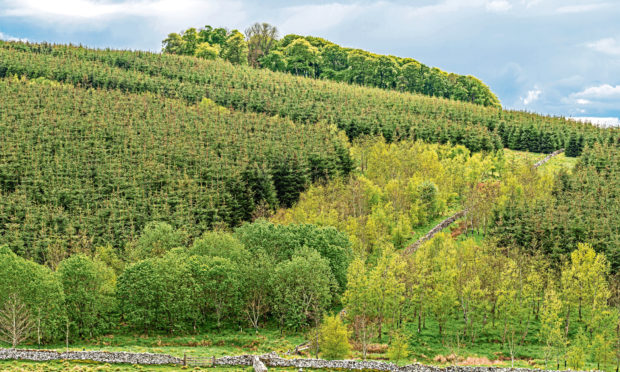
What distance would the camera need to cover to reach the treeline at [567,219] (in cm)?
11100

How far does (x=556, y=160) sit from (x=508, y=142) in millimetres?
19103

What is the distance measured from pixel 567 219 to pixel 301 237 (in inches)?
1827

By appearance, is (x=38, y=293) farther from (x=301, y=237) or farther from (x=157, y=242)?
(x=301, y=237)

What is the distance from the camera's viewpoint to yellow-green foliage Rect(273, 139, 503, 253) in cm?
12150

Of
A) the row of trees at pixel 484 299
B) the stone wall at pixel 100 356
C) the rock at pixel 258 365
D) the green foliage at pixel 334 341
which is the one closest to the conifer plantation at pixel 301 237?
the green foliage at pixel 334 341

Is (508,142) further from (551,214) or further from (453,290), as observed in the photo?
(453,290)

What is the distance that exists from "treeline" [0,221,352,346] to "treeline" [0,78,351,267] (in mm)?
23794

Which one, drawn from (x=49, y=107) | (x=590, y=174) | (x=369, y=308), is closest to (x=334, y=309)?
(x=369, y=308)

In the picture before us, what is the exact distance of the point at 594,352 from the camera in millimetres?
83562

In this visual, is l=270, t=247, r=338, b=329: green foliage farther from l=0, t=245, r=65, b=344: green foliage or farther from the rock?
l=0, t=245, r=65, b=344: green foliage

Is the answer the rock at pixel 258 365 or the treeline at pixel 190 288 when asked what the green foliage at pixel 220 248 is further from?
the rock at pixel 258 365

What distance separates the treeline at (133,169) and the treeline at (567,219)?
152 ft

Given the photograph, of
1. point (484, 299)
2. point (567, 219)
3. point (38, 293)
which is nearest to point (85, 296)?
point (38, 293)

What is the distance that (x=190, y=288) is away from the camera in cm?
9612
